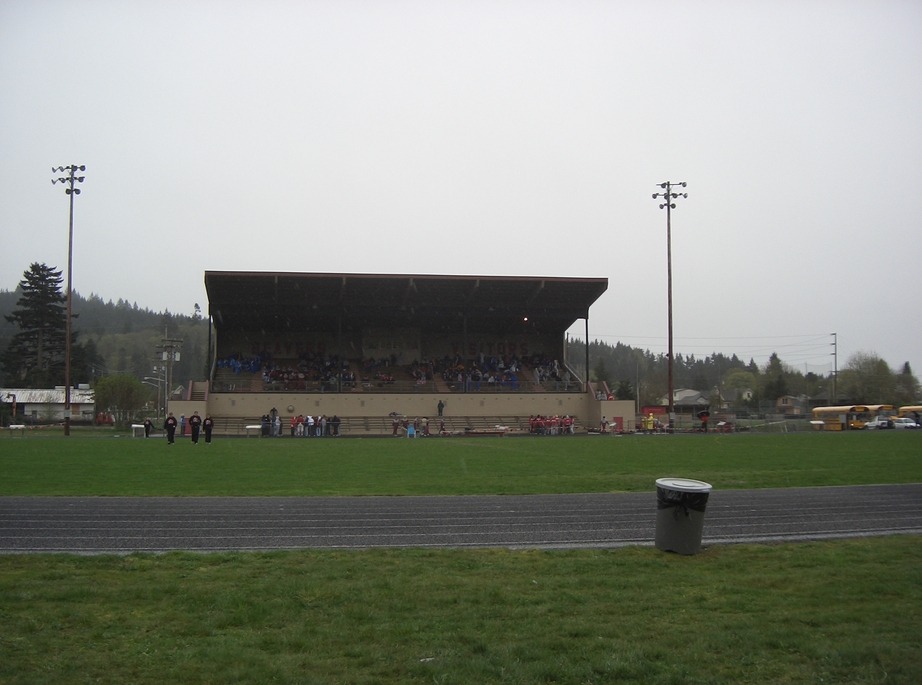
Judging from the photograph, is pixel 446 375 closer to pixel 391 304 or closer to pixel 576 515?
pixel 391 304

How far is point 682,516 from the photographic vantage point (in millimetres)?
9969

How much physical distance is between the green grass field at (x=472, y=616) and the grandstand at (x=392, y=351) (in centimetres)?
4379

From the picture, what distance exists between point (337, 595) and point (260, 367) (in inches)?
2101

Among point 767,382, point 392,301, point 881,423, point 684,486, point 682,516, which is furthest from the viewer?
point 767,382

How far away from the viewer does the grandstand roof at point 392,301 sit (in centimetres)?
5391

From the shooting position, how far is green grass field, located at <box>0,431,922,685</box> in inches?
227

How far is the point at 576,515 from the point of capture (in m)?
14.0

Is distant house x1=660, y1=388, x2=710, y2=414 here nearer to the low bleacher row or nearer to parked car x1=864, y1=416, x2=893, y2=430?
parked car x1=864, y1=416, x2=893, y2=430

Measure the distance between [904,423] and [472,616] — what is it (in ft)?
223

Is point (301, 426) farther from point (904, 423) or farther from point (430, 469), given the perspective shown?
point (904, 423)

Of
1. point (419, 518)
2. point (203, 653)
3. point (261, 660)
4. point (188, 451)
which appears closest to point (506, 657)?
point (261, 660)

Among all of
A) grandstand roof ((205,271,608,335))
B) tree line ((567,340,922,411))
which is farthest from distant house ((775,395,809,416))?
grandstand roof ((205,271,608,335))

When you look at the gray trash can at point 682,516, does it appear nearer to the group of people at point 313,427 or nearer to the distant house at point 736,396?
the group of people at point 313,427

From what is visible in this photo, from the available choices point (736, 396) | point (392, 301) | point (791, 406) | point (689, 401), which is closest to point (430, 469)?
point (392, 301)
